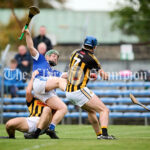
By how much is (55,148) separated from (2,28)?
115ft

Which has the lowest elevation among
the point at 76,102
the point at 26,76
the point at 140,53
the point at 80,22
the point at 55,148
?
the point at 55,148

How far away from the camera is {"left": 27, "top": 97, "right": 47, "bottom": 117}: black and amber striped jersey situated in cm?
1106

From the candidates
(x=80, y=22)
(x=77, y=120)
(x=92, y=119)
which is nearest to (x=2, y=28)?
(x=80, y=22)

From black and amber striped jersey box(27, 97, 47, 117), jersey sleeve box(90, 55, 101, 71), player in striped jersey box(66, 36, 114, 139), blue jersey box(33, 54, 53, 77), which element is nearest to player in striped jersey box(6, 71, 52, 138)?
black and amber striped jersey box(27, 97, 47, 117)

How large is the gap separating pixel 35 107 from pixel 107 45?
18.6m

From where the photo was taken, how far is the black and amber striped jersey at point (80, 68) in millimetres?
10344

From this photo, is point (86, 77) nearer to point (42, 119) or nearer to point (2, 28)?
point (42, 119)

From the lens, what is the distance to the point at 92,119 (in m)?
10.7

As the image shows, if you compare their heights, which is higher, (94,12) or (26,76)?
(94,12)

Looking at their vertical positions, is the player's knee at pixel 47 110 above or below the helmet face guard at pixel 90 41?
below

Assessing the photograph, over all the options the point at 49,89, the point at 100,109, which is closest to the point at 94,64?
the point at 100,109

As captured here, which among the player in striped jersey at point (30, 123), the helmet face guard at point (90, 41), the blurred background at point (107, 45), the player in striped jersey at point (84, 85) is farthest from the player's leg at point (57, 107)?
the blurred background at point (107, 45)

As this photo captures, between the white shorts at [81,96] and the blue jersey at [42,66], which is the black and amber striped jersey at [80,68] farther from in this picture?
the blue jersey at [42,66]

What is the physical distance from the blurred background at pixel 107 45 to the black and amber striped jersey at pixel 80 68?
20.9 feet
